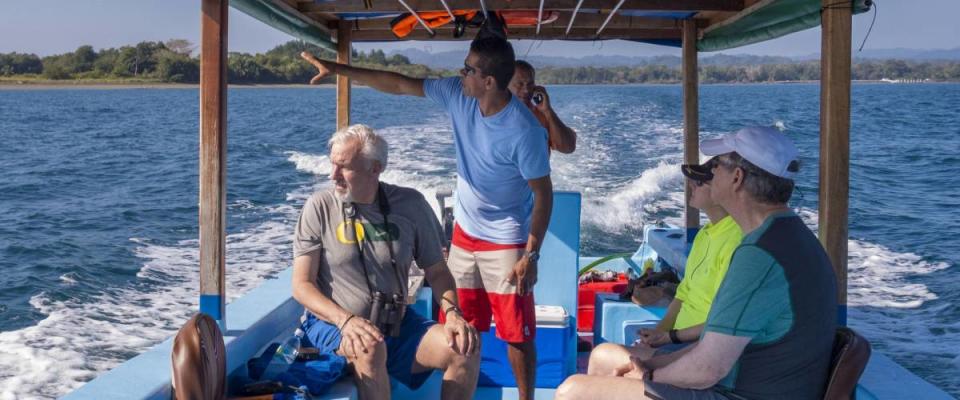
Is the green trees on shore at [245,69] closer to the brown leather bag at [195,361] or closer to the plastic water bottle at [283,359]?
the plastic water bottle at [283,359]

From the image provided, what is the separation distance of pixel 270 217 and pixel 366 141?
38.4 ft

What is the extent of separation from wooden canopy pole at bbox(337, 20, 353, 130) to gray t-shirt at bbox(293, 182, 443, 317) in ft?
6.92

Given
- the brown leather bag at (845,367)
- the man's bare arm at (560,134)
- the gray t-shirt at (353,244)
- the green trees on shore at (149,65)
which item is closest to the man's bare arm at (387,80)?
the man's bare arm at (560,134)

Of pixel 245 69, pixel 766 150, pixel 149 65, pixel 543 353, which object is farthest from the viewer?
pixel 149 65

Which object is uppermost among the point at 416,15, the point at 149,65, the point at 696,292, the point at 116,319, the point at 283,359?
the point at 149,65

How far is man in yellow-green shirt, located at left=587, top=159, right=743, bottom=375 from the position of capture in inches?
110

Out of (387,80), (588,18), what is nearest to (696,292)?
(387,80)

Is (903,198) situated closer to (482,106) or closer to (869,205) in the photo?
(869,205)

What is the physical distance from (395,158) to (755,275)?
13702 millimetres

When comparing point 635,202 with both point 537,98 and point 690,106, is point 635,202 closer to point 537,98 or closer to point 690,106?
point 690,106

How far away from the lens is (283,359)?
10.2ft

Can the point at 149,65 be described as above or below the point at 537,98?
above

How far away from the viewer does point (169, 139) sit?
30906mm

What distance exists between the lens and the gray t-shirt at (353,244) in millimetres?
3072
